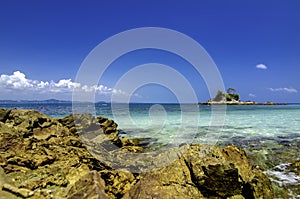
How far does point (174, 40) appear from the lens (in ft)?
31.3

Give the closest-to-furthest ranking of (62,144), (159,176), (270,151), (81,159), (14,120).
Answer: (159,176) → (81,159) → (62,144) → (14,120) → (270,151)

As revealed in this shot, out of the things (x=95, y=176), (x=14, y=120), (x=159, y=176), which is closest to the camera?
(x=95, y=176)

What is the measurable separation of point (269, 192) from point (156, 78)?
6990 millimetres

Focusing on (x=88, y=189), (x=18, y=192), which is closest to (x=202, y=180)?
(x=88, y=189)

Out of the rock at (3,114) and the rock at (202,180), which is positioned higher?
the rock at (3,114)

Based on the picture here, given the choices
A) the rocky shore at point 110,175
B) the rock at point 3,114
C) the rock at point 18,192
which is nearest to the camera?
the rock at point 18,192

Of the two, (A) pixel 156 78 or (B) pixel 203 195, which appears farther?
(A) pixel 156 78

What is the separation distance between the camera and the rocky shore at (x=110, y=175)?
3.65 m

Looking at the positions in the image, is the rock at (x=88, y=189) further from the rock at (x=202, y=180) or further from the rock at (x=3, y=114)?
the rock at (x=3, y=114)

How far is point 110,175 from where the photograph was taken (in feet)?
17.2

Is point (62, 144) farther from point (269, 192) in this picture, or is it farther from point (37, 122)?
point (269, 192)

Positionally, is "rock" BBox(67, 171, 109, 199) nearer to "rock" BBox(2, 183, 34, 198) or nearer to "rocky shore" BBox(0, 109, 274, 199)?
"rocky shore" BBox(0, 109, 274, 199)

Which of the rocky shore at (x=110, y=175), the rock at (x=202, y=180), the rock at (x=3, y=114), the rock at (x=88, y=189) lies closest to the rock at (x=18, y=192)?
the rocky shore at (x=110, y=175)

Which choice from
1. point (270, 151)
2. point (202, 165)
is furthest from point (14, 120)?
point (270, 151)
